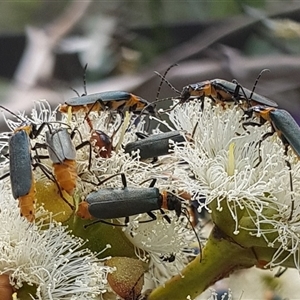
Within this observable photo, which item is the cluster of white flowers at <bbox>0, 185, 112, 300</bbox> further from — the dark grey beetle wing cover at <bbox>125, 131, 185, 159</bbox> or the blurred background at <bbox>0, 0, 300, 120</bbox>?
the blurred background at <bbox>0, 0, 300, 120</bbox>

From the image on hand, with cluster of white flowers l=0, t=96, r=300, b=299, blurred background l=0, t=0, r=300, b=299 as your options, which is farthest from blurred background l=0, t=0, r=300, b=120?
cluster of white flowers l=0, t=96, r=300, b=299

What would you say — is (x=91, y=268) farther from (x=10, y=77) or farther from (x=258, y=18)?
(x=10, y=77)

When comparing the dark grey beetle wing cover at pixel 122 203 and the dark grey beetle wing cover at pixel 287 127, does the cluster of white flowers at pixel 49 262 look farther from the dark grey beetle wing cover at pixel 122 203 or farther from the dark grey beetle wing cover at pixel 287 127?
the dark grey beetle wing cover at pixel 287 127

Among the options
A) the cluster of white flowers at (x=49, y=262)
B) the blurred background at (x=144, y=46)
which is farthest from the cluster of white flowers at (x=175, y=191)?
the blurred background at (x=144, y=46)

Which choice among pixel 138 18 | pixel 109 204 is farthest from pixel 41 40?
pixel 109 204

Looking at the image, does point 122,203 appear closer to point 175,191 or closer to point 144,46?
point 175,191

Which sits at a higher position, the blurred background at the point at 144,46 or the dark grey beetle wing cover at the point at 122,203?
the dark grey beetle wing cover at the point at 122,203
